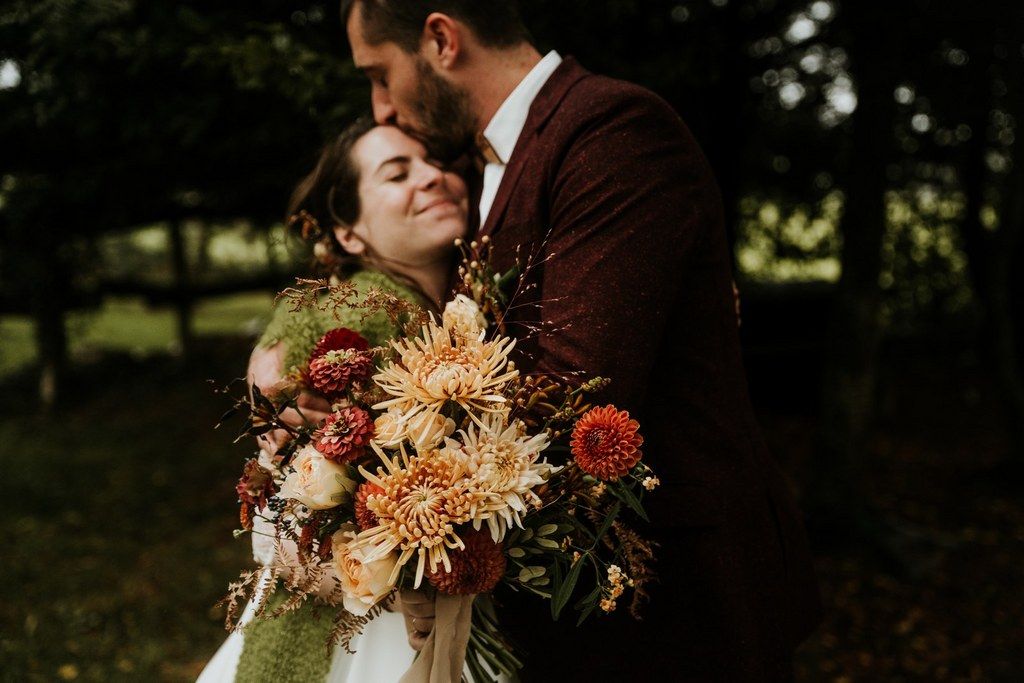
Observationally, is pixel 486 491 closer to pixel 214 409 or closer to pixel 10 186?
pixel 10 186

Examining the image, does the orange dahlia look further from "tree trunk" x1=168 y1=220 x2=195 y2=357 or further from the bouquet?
"tree trunk" x1=168 y1=220 x2=195 y2=357

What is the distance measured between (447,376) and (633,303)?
1.53 feet

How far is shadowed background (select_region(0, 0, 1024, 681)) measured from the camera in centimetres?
373

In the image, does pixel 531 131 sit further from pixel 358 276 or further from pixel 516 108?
pixel 358 276

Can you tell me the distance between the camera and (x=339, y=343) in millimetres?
1618

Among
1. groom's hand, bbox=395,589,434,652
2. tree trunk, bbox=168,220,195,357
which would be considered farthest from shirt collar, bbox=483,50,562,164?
tree trunk, bbox=168,220,195,357

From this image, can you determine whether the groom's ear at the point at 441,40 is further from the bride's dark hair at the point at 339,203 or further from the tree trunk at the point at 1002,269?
the tree trunk at the point at 1002,269

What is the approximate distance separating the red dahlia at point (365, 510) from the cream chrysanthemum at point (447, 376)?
148mm

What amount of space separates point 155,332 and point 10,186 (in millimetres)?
10794

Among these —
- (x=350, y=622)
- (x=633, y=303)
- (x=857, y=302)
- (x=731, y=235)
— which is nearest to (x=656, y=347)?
(x=633, y=303)

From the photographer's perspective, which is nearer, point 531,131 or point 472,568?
point 472,568

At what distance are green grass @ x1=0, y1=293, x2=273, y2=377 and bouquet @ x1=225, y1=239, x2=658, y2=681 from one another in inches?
313

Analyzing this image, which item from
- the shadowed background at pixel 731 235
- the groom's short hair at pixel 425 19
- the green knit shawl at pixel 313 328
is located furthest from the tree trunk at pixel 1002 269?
the green knit shawl at pixel 313 328

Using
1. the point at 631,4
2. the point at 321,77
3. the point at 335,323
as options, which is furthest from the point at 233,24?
the point at 335,323
